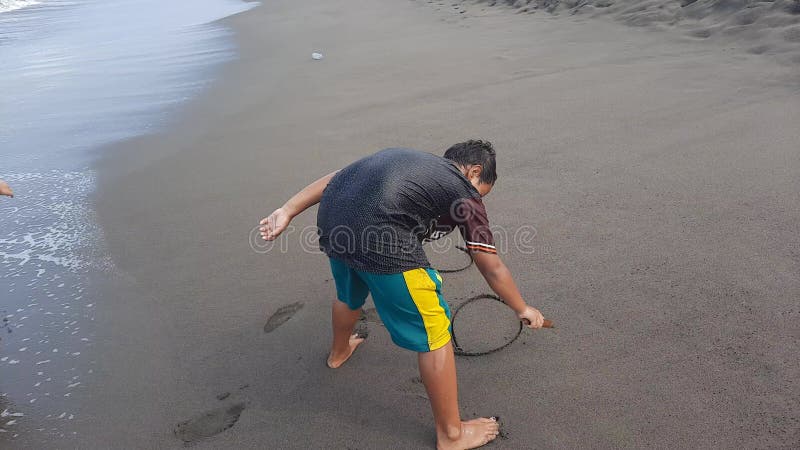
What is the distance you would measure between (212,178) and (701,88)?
431 centimetres

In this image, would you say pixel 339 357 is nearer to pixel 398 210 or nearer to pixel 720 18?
pixel 398 210

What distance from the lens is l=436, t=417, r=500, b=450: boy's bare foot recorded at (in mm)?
2229

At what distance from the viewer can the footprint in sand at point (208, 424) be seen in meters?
2.42

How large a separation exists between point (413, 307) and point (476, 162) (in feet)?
1.95

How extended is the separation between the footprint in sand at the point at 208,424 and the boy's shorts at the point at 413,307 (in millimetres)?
876

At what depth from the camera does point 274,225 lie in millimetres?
2273

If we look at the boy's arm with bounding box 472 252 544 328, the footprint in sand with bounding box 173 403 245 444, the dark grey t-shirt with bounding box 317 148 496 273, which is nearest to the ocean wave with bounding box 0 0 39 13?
the footprint in sand with bounding box 173 403 245 444

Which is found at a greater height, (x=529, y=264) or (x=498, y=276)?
(x=498, y=276)

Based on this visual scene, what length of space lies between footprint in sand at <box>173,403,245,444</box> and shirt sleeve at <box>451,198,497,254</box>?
1.27 m

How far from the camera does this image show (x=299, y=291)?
3.34 metres

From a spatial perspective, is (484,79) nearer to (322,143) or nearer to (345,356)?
(322,143)

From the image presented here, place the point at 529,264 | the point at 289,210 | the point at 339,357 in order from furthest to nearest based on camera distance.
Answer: the point at 529,264, the point at 339,357, the point at 289,210

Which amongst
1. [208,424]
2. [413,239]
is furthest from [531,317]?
[208,424]

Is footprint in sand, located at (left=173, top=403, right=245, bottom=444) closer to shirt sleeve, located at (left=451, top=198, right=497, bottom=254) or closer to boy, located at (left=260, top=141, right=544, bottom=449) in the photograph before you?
boy, located at (left=260, top=141, right=544, bottom=449)
